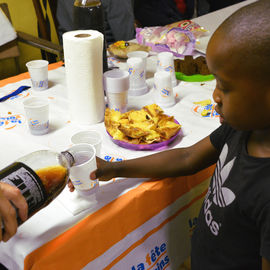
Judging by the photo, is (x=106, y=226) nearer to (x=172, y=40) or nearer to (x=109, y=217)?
(x=109, y=217)

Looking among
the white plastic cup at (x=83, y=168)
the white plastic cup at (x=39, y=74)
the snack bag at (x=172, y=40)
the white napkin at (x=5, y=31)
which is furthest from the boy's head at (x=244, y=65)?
the white napkin at (x=5, y=31)

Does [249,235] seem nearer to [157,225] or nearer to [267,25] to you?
[157,225]

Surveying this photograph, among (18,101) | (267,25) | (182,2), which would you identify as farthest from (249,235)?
(182,2)

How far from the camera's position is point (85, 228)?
76 cm

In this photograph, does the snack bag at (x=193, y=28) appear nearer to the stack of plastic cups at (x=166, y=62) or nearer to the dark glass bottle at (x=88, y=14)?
the stack of plastic cups at (x=166, y=62)

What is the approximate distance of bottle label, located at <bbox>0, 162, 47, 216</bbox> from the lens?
66 centimetres

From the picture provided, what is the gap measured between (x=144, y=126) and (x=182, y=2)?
2.41m

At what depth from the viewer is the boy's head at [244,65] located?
1.85ft

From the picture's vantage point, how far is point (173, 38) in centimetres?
166

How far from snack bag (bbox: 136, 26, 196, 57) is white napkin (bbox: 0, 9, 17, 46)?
3.17ft

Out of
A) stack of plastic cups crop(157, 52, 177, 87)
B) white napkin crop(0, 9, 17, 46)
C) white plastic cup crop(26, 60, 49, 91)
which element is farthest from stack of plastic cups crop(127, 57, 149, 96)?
white napkin crop(0, 9, 17, 46)

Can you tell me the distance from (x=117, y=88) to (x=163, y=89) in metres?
0.18

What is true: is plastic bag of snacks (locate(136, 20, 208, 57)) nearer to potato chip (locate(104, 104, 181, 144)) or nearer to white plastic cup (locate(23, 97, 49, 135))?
potato chip (locate(104, 104, 181, 144))

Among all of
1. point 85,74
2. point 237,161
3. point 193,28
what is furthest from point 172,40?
point 237,161
